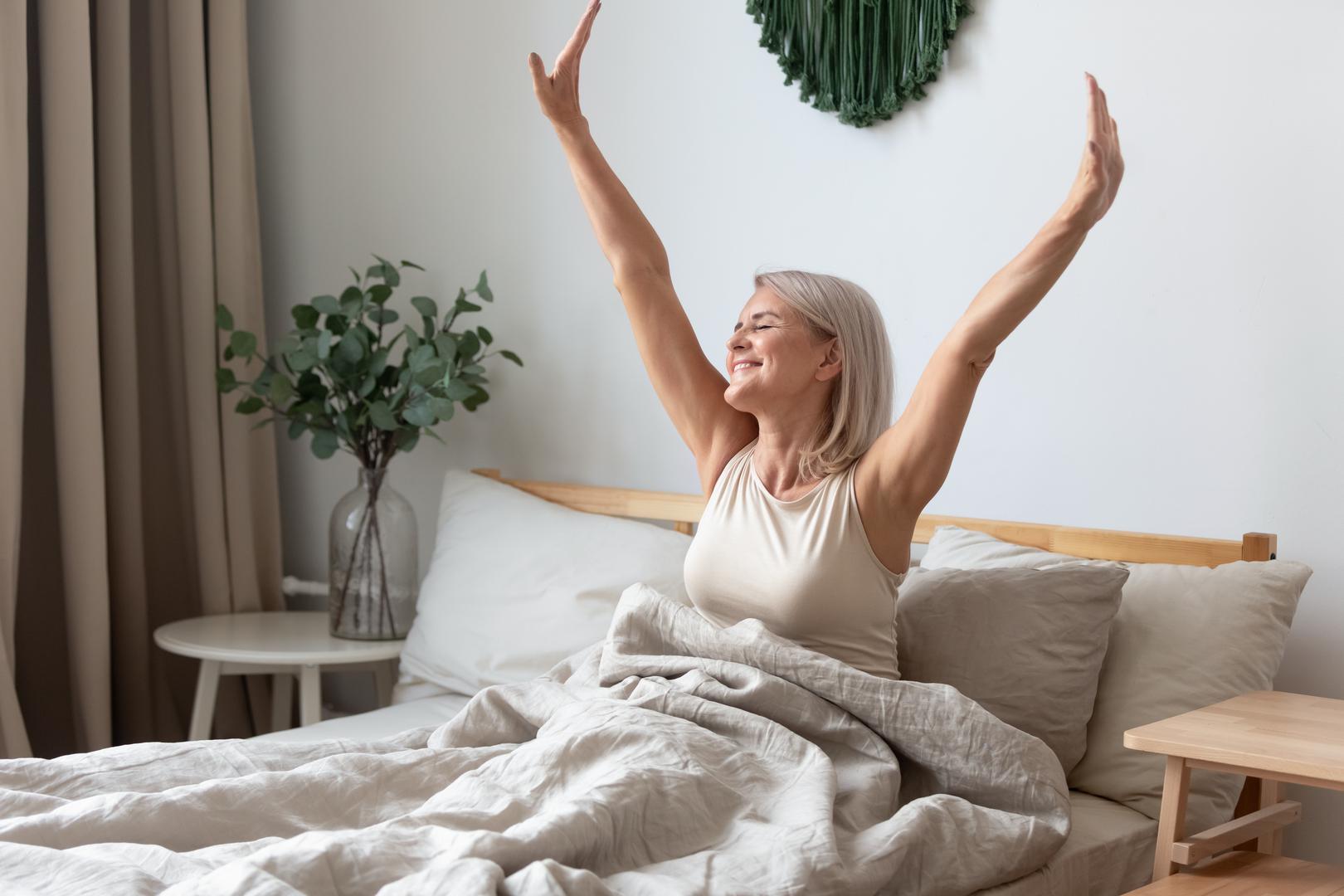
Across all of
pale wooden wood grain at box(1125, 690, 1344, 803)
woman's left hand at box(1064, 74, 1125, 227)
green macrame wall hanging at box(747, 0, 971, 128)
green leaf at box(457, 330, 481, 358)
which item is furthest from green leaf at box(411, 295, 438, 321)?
pale wooden wood grain at box(1125, 690, 1344, 803)

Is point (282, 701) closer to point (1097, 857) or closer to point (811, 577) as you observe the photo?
point (811, 577)

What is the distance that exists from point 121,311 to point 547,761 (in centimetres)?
193

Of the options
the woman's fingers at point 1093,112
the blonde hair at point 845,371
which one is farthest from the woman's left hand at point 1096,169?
the blonde hair at point 845,371

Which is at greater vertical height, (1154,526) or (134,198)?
(134,198)

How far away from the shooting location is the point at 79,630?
A: 259 centimetres

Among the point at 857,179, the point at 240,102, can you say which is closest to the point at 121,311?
the point at 240,102

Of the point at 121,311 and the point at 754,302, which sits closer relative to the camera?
the point at 754,302

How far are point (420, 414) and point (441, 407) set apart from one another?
0.04m

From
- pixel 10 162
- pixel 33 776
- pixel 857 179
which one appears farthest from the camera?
pixel 10 162

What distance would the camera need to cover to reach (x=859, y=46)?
2127 mm

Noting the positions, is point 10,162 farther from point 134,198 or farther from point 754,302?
point 754,302

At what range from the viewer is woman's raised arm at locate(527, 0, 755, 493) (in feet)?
5.86

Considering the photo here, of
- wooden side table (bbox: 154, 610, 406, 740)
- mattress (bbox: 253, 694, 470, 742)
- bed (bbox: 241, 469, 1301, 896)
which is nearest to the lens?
bed (bbox: 241, 469, 1301, 896)

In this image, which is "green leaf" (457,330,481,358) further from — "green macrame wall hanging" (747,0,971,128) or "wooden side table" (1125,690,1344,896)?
"wooden side table" (1125,690,1344,896)
